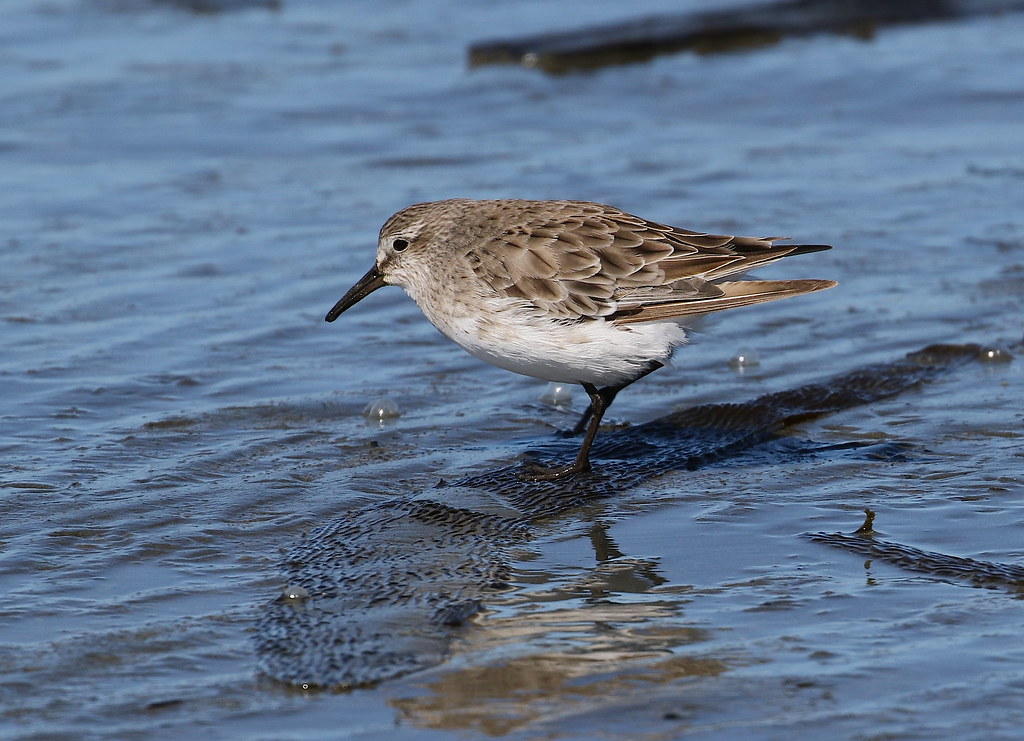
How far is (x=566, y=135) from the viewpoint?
14.2 m

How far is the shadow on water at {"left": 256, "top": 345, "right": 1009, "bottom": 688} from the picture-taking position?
5.35 metres

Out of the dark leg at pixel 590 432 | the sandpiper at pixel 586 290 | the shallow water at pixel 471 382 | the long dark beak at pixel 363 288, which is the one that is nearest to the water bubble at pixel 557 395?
the shallow water at pixel 471 382

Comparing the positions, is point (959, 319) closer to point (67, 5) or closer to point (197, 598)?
point (197, 598)

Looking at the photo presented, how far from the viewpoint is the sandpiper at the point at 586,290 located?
7.25 metres

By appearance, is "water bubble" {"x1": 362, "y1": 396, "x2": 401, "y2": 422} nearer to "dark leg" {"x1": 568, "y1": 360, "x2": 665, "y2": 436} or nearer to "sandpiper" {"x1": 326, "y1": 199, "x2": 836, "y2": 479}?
"sandpiper" {"x1": 326, "y1": 199, "x2": 836, "y2": 479}

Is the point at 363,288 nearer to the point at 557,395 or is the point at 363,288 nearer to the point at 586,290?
the point at 557,395

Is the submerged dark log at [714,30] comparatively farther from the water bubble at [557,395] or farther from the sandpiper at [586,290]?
the sandpiper at [586,290]

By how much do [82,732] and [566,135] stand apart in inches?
406

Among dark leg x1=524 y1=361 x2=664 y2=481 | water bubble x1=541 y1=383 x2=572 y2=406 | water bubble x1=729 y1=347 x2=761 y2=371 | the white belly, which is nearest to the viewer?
the white belly

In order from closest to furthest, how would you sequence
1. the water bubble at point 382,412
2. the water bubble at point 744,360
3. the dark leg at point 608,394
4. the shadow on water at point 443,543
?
the shadow on water at point 443,543
the dark leg at point 608,394
the water bubble at point 382,412
the water bubble at point 744,360

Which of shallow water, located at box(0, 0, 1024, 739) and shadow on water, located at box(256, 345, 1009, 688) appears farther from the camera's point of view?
shadow on water, located at box(256, 345, 1009, 688)

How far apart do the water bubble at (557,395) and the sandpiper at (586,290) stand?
3.50 feet

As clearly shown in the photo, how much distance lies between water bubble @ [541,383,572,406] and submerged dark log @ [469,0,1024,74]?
856 centimetres

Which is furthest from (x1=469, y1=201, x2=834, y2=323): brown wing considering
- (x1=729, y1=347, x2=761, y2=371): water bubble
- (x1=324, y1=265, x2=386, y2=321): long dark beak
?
(x1=729, y1=347, x2=761, y2=371): water bubble
